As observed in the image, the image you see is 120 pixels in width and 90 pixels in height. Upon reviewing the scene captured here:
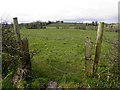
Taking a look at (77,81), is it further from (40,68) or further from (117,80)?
(40,68)

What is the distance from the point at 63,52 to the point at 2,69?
4846 millimetres

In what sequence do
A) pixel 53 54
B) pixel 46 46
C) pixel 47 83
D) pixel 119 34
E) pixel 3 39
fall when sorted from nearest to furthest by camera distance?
pixel 47 83, pixel 119 34, pixel 3 39, pixel 53 54, pixel 46 46

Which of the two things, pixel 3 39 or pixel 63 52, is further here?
pixel 63 52

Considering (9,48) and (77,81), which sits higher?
(9,48)

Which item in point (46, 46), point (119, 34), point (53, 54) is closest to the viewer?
point (119, 34)

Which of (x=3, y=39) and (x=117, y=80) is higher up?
(x=3, y=39)

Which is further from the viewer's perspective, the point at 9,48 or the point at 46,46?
the point at 46,46

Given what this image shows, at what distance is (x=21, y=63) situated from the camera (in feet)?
35.8

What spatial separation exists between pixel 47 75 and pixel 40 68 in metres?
0.94

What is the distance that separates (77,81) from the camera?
10.6 m

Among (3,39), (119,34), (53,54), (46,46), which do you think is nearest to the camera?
(119,34)

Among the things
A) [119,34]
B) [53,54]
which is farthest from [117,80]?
[53,54]

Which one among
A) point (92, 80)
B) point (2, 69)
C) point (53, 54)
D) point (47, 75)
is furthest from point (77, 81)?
point (53, 54)

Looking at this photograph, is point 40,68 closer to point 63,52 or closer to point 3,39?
point 3,39
